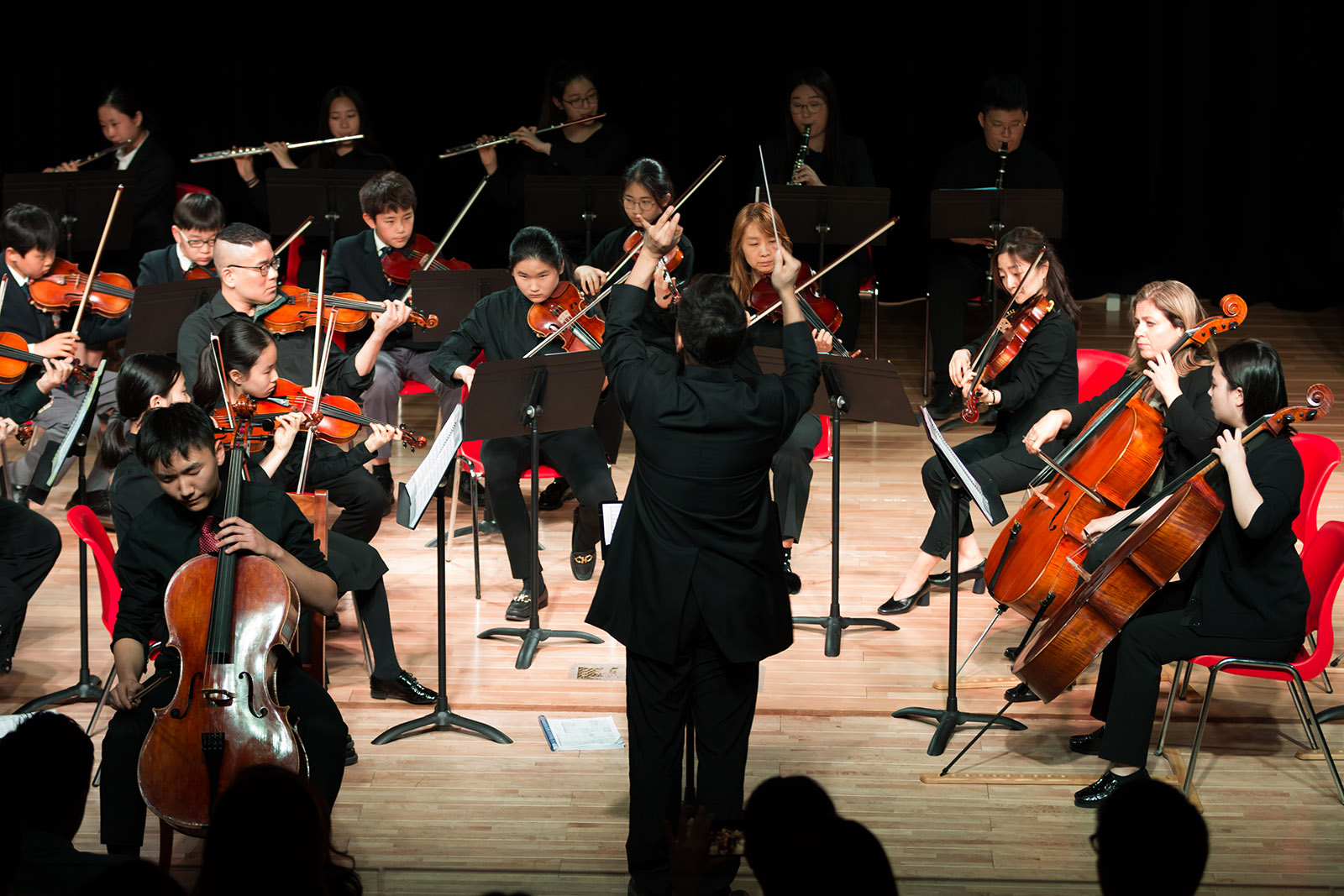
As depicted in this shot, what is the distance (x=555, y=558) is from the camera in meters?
4.79

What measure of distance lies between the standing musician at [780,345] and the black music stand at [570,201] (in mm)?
1199

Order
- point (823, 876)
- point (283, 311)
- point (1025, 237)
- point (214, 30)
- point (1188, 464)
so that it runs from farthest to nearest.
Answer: point (214, 30), point (283, 311), point (1025, 237), point (1188, 464), point (823, 876)

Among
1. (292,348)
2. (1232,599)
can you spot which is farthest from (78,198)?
(1232,599)

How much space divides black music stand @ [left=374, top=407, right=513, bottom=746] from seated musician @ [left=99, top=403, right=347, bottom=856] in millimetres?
306

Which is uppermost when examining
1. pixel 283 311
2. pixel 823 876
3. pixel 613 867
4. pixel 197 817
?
pixel 283 311

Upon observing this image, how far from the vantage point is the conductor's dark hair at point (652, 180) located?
4836mm

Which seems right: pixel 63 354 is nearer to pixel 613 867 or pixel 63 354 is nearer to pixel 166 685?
pixel 166 685

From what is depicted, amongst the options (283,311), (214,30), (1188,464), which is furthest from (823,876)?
(214,30)

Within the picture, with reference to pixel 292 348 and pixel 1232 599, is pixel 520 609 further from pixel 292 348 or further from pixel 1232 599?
pixel 1232 599

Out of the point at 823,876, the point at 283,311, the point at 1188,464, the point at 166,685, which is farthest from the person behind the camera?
the point at 283,311

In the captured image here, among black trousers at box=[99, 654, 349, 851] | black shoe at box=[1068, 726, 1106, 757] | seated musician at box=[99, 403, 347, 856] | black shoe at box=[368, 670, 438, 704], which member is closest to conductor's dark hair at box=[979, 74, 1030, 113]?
black shoe at box=[1068, 726, 1106, 757]

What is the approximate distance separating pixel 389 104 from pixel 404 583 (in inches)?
154

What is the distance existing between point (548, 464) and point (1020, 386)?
5.00 ft

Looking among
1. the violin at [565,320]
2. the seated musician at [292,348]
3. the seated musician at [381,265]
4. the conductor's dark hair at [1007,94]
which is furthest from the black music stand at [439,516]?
the conductor's dark hair at [1007,94]
